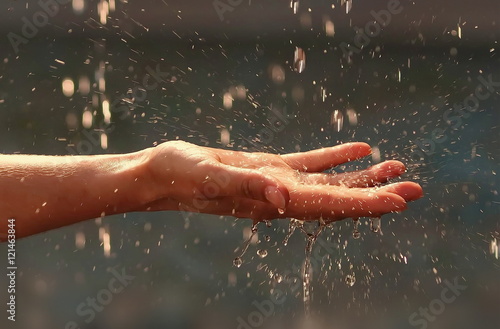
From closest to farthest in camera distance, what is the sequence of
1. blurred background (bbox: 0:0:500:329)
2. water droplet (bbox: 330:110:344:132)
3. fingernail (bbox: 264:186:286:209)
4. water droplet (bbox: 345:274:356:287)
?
1. fingernail (bbox: 264:186:286:209)
2. water droplet (bbox: 345:274:356:287)
3. blurred background (bbox: 0:0:500:329)
4. water droplet (bbox: 330:110:344:132)

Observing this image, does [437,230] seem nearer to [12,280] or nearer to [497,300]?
[497,300]

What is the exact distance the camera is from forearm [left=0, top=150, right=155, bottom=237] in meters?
0.95

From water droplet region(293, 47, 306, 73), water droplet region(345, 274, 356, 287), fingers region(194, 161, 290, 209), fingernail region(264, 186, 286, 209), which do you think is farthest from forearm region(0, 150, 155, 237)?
water droplet region(293, 47, 306, 73)

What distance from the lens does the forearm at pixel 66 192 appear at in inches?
37.4

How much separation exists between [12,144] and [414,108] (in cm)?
131

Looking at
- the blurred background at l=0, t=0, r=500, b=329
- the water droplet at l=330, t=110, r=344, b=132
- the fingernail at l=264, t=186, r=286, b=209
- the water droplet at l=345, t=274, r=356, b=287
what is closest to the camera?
the fingernail at l=264, t=186, r=286, b=209

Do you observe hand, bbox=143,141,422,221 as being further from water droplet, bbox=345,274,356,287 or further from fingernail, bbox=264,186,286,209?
water droplet, bbox=345,274,356,287

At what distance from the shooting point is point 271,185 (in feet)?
2.47

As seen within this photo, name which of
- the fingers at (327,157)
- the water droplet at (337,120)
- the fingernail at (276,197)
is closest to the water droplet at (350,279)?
the water droplet at (337,120)

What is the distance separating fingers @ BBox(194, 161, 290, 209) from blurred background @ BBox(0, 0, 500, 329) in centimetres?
134

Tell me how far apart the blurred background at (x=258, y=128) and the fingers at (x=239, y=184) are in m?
1.34

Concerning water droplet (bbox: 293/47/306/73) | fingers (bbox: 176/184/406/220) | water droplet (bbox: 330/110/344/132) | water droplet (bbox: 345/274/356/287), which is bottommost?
water droplet (bbox: 345/274/356/287)

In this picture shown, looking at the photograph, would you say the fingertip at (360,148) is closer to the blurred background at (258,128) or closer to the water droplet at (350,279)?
the water droplet at (350,279)

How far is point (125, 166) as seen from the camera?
3.17 feet
